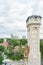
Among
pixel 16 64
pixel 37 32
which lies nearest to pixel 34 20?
pixel 37 32

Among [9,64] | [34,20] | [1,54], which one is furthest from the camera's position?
[1,54]

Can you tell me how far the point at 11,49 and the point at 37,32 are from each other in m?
2.82

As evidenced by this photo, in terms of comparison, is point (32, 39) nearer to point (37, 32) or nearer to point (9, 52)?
point (37, 32)

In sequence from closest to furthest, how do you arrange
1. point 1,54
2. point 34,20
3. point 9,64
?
point 34,20, point 9,64, point 1,54

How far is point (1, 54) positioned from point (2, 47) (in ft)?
0.61

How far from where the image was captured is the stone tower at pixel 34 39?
1932 mm

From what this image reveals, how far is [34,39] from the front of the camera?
1968 millimetres

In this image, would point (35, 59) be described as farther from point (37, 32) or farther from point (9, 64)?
point (9, 64)

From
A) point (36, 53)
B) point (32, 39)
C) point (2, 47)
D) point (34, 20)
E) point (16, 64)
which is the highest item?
point (34, 20)

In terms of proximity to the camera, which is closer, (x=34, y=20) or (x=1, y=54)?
(x=34, y=20)

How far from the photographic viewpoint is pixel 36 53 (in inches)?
77.0

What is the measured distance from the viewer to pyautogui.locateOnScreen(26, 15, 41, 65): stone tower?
6.34ft

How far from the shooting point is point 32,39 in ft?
6.46

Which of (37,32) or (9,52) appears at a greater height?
(37,32)
